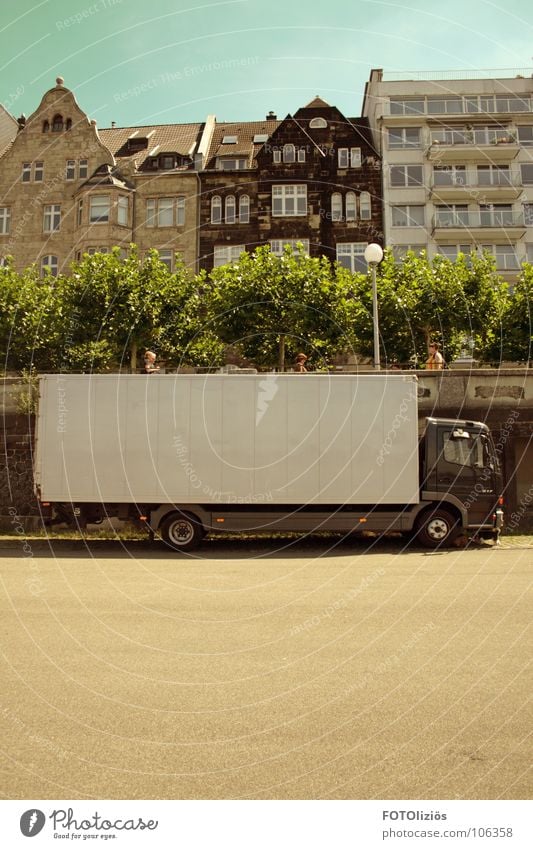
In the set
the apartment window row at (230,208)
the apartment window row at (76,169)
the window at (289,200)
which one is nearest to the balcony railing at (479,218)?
the window at (289,200)

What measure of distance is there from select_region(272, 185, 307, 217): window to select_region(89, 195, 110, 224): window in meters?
11.3

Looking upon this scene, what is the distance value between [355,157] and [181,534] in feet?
132

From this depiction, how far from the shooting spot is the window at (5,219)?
165 feet

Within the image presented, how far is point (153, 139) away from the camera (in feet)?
179

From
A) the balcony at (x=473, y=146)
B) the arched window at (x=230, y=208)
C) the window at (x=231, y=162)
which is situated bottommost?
the arched window at (x=230, y=208)

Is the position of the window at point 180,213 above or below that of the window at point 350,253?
above

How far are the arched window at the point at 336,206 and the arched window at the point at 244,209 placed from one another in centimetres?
589

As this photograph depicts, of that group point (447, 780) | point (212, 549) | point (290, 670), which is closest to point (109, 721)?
point (290, 670)

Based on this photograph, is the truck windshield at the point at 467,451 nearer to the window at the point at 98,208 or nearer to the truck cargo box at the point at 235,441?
the truck cargo box at the point at 235,441

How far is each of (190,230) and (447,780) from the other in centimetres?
4782

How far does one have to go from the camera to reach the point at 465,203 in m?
51.6

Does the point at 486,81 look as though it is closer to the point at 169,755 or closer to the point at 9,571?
A: the point at 9,571

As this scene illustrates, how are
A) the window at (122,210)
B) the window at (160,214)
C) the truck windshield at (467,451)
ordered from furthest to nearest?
the window at (160,214), the window at (122,210), the truck windshield at (467,451)

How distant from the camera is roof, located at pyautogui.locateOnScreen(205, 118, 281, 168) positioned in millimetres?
51688
